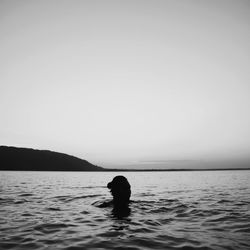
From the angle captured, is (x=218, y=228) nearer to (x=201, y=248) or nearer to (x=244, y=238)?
(x=244, y=238)

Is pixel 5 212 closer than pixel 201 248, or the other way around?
pixel 201 248

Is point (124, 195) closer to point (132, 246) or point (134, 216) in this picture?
point (134, 216)

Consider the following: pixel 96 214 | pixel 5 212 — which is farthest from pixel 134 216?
pixel 5 212

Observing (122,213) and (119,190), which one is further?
(119,190)

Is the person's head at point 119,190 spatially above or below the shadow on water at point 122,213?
above

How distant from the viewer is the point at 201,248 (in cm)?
760

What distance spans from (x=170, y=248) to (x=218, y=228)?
3.74 m

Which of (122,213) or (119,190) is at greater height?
(119,190)

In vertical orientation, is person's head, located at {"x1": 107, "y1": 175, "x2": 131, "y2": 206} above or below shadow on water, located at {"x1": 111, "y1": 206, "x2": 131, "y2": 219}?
above

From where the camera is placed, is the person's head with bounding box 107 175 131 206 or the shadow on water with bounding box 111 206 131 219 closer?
the shadow on water with bounding box 111 206 131 219

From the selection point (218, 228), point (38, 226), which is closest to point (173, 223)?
point (218, 228)

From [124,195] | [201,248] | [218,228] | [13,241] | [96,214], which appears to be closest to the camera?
[201,248]

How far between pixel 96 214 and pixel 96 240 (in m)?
5.09

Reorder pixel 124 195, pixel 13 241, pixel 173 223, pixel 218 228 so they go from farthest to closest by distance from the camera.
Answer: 1. pixel 124 195
2. pixel 173 223
3. pixel 218 228
4. pixel 13 241
